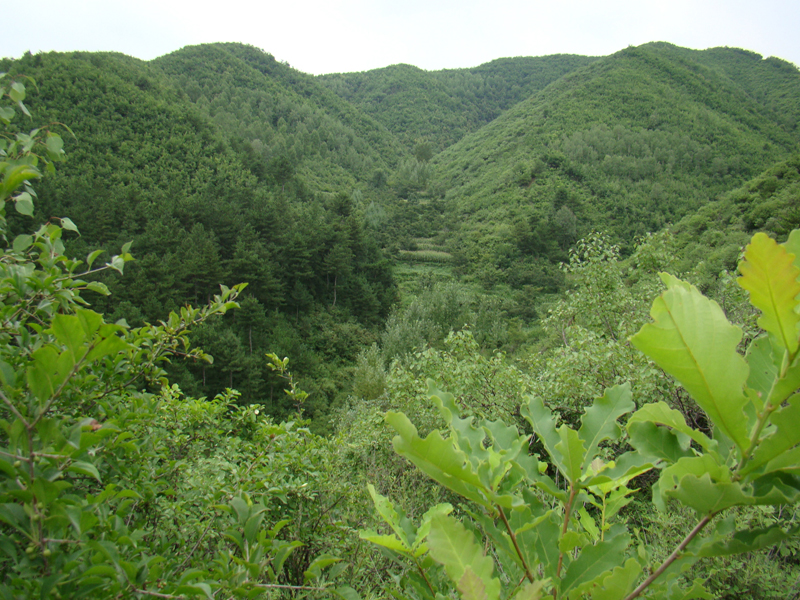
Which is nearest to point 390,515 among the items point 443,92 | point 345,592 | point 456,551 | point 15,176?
point 456,551

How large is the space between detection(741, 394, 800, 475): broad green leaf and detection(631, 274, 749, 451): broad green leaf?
0.03 metres

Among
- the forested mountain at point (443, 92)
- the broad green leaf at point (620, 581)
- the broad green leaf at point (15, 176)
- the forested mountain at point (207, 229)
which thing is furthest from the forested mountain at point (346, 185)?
the broad green leaf at point (620, 581)

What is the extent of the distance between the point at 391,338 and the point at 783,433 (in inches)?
793

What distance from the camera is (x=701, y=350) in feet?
1.65

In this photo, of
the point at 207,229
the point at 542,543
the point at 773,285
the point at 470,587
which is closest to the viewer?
the point at 773,285

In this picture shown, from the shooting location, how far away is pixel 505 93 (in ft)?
342

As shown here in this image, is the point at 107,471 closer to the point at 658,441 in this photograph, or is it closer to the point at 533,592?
the point at 533,592

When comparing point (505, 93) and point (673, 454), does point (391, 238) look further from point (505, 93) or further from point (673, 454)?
point (505, 93)

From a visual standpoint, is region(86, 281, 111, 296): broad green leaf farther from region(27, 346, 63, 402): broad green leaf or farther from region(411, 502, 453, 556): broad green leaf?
region(411, 502, 453, 556): broad green leaf

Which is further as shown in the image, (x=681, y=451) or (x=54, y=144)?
(x=54, y=144)

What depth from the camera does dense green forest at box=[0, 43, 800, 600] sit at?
0.65m

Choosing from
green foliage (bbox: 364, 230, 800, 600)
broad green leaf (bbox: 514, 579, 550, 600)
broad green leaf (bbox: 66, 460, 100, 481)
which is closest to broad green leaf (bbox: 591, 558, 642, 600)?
green foliage (bbox: 364, 230, 800, 600)

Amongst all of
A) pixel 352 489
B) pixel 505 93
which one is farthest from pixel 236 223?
pixel 505 93

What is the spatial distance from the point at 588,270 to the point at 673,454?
8.08 meters
